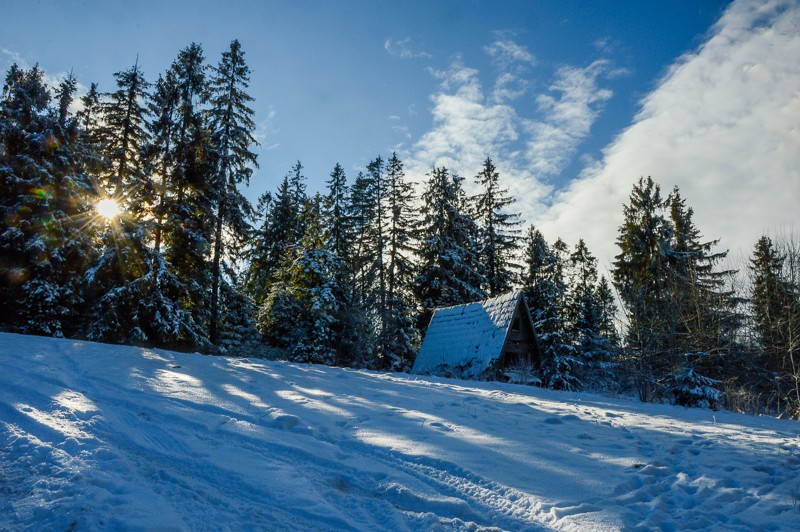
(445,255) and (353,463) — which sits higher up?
(445,255)

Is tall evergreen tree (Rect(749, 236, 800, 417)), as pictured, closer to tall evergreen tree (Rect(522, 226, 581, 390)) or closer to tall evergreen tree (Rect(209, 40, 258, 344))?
tall evergreen tree (Rect(522, 226, 581, 390))

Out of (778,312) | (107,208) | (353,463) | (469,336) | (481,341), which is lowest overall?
(353,463)

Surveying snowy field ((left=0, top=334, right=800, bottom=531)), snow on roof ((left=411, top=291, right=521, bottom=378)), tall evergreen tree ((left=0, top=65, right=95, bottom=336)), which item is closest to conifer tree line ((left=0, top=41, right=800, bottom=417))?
tall evergreen tree ((left=0, top=65, right=95, bottom=336))

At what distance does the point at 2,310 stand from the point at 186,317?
6.34m

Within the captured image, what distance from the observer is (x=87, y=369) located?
7.53 m

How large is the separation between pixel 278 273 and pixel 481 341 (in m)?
13.6

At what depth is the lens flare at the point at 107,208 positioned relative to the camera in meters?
17.2

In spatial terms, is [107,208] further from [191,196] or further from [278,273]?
[278,273]

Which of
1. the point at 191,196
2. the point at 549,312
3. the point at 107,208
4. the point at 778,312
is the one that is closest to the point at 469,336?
the point at 549,312

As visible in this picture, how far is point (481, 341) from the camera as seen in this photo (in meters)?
20.1

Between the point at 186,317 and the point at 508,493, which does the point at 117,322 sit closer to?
the point at 186,317

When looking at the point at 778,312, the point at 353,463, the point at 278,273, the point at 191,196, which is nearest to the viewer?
the point at 353,463

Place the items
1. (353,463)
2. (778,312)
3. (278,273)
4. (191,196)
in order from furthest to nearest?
(278,273), (191,196), (778,312), (353,463)

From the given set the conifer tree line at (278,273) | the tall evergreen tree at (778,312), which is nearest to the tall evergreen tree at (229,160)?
the conifer tree line at (278,273)
